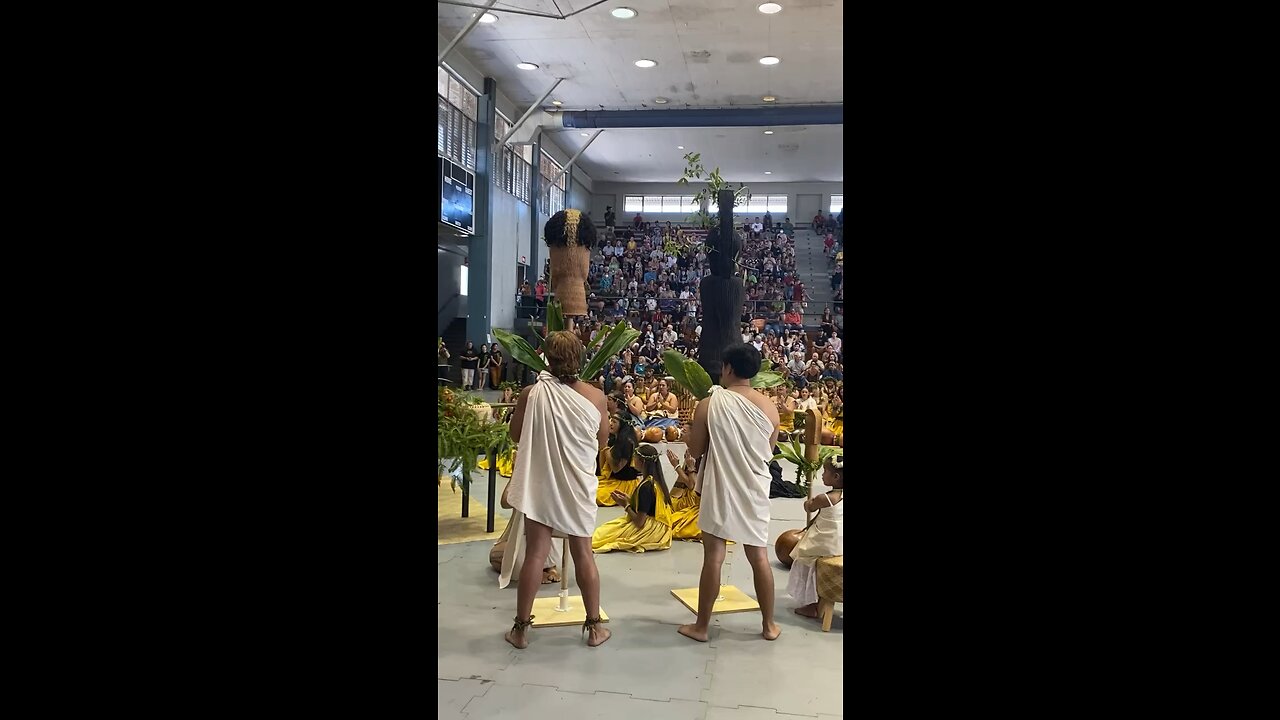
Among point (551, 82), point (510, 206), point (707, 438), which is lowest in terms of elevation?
point (707, 438)

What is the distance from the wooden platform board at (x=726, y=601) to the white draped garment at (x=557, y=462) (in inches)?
38.0

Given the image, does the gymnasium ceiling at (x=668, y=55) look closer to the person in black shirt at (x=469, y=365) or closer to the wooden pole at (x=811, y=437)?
the person in black shirt at (x=469, y=365)

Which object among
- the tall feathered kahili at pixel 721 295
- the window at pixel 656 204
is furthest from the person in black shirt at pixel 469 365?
the window at pixel 656 204

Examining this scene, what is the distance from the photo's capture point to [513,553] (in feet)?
14.0

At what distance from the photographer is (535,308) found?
656 inches

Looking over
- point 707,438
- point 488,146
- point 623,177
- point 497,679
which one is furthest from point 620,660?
point 623,177

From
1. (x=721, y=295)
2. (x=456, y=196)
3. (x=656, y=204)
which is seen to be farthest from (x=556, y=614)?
(x=656, y=204)

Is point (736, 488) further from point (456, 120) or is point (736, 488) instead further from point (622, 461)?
point (456, 120)

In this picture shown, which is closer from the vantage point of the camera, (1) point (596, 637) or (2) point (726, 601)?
(1) point (596, 637)

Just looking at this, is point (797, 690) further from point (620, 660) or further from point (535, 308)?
point (535, 308)

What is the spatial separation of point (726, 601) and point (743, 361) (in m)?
1.38

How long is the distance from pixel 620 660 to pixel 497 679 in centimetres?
57

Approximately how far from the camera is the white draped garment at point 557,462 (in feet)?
12.6

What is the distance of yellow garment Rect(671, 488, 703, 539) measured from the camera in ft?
19.4
